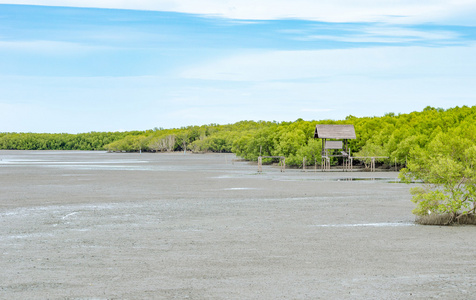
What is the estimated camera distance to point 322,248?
51.3ft

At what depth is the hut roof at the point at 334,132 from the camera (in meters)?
83.0

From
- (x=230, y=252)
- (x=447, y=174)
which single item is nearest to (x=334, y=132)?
(x=447, y=174)

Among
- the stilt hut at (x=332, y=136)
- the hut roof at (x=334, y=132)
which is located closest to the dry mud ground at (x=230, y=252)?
the stilt hut at (x=332, y=136)

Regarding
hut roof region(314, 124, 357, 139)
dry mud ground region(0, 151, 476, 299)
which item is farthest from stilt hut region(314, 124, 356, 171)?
dry mud ground region(0, 151, 476, 299)

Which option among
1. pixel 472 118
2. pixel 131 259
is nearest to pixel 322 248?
pixel 131 259

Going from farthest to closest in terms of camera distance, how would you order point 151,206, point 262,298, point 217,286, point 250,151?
point 250,151, point 151,206, point 217,286, point 262,298

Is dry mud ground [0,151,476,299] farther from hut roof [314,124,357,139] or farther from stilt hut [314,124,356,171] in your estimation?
hut roof [314,124,357,139]

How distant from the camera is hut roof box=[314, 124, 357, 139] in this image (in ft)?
272

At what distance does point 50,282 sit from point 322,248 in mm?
7073

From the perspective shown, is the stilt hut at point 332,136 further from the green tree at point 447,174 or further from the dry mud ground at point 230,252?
the green tree at point 447,174

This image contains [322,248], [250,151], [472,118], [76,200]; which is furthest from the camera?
[250,151]

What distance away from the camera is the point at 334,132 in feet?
275

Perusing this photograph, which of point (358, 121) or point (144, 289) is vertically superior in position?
point (358, 121)

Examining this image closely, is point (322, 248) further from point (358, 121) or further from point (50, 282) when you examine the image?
point (358, 121)
